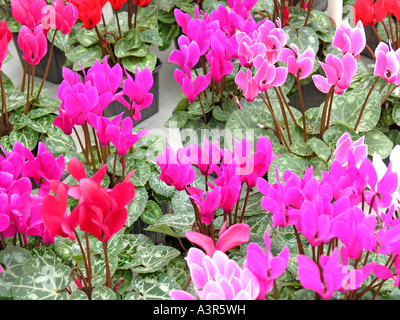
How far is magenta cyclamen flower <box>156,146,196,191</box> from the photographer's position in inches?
37.5

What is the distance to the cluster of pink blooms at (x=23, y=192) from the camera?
35.6 inches

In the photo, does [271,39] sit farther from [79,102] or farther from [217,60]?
[79,102]

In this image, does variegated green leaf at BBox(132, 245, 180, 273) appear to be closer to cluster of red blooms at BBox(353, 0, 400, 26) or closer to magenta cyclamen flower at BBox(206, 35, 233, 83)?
magenta cyclamen flower at BBox(206, 35, 233, 83)

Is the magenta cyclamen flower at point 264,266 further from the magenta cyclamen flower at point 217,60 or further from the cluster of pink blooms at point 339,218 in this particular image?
the magenta cyclamen flower at point 217,60

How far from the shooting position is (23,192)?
95 centimetres

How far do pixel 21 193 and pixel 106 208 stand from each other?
0.29m

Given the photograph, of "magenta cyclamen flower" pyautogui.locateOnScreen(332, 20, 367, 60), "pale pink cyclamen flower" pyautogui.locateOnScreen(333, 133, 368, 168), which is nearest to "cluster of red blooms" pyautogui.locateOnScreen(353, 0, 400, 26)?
"magenta cyclamen flower" pyautogui.locateOnScreen(332, 20, 367, 60)

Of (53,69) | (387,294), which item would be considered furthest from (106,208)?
(53,69)

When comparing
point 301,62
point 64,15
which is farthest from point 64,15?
point 301,62

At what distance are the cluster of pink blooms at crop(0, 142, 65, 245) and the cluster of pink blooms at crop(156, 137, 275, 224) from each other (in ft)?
0.65

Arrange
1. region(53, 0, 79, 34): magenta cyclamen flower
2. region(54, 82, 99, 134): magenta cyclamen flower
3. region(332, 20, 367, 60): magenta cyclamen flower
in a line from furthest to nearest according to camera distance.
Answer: region(53, 0, 79, 34): magenta cyclamen flower
region(332, 20, 367, 60): magenta cyclamen flower
region(54, 82, 99, 134): magenta cyclamen flower

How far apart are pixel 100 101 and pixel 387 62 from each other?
55 centimetres
